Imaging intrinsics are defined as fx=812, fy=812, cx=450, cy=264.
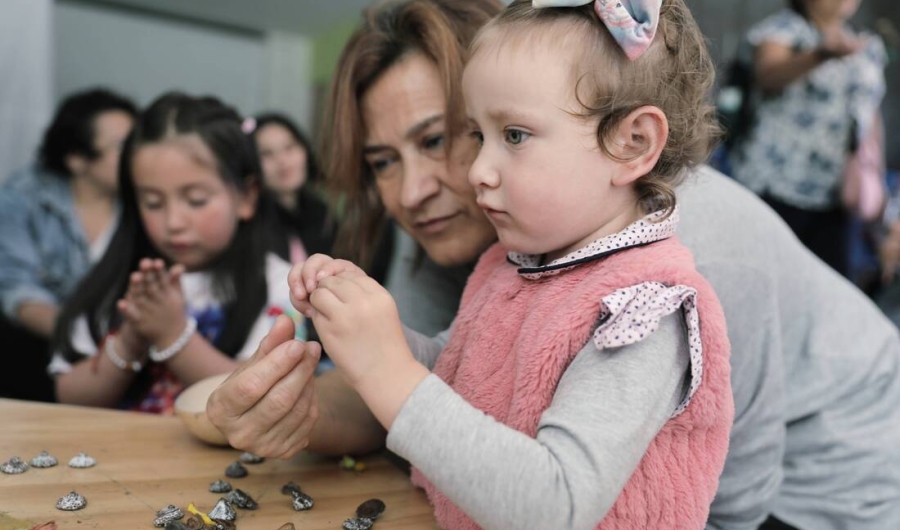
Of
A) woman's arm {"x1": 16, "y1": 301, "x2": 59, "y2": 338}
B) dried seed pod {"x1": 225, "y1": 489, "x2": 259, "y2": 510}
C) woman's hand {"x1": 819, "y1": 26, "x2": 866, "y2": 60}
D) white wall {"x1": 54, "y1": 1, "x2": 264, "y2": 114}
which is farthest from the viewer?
white wall {"x1": 54, "y1": 1, "x2": 264, "y2": 114}

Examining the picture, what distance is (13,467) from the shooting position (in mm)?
969

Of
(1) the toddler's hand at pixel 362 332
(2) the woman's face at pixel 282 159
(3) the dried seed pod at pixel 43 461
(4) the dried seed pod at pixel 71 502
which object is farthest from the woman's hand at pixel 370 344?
(2) the woman's face at pixel 282 159

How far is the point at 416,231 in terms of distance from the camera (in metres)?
1.35

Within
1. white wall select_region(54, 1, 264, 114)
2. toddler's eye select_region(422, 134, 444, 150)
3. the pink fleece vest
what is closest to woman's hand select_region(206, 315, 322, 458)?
the pink fleece vest

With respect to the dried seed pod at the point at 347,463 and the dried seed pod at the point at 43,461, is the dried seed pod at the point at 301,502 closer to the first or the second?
the dried seed pod at the point at 347,463

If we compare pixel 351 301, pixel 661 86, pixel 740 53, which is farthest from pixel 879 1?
pixel 351 301

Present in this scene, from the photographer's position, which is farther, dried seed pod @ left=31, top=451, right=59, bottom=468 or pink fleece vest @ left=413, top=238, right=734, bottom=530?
dried seed pod @ left=31, top=451, right=59, bottom=468

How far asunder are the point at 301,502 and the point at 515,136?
1.58ft

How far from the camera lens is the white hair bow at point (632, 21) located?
32.3 inches

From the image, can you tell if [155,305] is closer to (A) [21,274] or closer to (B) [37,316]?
(B) [37,316]

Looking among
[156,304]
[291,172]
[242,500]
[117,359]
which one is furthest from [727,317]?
[291,172]

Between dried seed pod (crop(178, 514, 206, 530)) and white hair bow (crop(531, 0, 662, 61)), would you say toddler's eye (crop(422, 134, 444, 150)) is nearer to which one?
white hair bow (crop(531, 0, 662, 61))

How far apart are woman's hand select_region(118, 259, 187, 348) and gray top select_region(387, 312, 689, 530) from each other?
0.98 meters

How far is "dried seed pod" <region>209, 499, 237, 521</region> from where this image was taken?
2.85 feet
